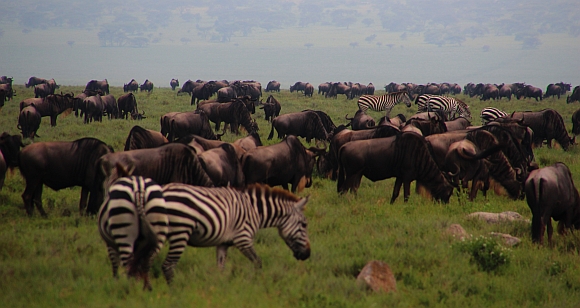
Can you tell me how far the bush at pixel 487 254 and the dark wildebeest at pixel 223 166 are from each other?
14.6 feet

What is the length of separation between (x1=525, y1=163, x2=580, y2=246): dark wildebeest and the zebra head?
4511 mm

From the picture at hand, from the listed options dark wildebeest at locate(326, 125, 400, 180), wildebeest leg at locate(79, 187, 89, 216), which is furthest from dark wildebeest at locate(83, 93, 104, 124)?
wildebeest leg at locate(79, 187, 89, 216)

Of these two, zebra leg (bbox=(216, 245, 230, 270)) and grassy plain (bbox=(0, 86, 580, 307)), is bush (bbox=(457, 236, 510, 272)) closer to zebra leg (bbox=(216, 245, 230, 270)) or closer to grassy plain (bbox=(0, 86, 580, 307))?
grassy plain (bbox=(0, 86, 580, 307))

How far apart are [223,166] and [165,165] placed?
4.52ft

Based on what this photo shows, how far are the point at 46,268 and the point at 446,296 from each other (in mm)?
5218

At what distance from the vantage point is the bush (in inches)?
327

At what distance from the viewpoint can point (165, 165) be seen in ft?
31.1

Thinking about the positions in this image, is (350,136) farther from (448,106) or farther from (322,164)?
(448,106)

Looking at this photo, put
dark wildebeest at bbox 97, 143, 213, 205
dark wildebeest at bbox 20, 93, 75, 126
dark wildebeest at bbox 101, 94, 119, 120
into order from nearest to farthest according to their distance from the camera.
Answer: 1. dark wildebeest at bbox 97, 143, 213, 205
2. dark wildebeest at bbox 20, 93, 75, 126
3. dark wildebeest at bbox 101, 94, 119, 120

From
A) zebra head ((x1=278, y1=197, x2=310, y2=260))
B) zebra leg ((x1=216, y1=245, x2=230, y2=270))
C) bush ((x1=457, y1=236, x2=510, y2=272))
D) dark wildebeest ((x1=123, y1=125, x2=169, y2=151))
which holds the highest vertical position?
dark wildebeest ((x1=123, y1=125, x2=169, y2=151))

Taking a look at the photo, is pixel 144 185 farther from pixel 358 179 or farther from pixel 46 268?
pixel 358 179

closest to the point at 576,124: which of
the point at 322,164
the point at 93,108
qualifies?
the point at 322,164

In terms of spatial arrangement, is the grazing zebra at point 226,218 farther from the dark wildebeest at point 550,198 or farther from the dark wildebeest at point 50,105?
the dark wildebeest at point 50,105

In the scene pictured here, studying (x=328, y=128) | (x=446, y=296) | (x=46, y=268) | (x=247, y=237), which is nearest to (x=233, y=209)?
(x=247, y=237)
